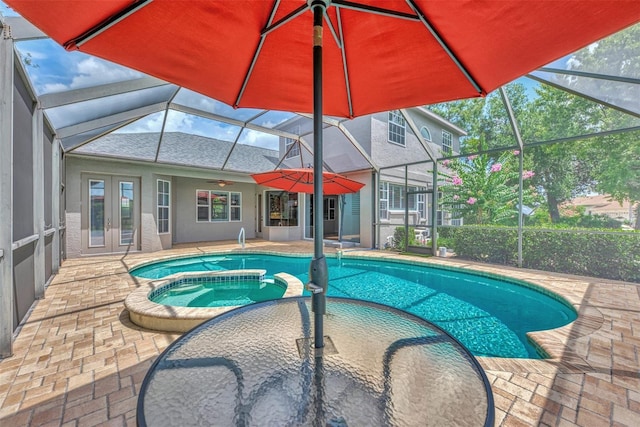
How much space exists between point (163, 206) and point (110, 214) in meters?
1.59

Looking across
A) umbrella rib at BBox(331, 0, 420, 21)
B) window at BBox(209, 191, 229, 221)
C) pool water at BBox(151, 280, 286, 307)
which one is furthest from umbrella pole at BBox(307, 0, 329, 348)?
window at BBox(209, 191, 229, 221)

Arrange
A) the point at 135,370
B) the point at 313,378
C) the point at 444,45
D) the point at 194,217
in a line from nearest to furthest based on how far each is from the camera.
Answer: the point at 313,378 → the point at 444,45 → the point at 135,370 → the point at 194,217

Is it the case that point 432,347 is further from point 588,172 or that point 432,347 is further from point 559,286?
point 588,172

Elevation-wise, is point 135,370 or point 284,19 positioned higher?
point 284,19

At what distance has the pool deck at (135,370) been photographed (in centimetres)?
191

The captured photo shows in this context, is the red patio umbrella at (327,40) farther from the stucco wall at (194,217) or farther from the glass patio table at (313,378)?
the stucco wall at (194,217)

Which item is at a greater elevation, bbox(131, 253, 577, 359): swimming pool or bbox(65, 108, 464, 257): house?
bbox(65, 108, 464, 257): house

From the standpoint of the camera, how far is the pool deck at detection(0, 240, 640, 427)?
1913 mm

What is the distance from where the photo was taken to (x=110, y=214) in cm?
838

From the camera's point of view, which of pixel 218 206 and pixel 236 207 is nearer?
pixel 218 206

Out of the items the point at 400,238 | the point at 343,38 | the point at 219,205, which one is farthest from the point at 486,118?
the point at 343,38

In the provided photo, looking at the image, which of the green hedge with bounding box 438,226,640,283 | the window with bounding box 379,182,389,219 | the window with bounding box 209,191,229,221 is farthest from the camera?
the window with bounding box 209,191,229,221

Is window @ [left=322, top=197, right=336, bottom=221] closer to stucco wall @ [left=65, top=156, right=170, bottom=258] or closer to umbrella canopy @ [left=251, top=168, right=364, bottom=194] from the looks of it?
umbrella canopy @ [left=251, top=168, right=364, bottom=194]

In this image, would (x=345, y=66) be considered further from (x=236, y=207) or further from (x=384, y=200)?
(x=236, y=207)
